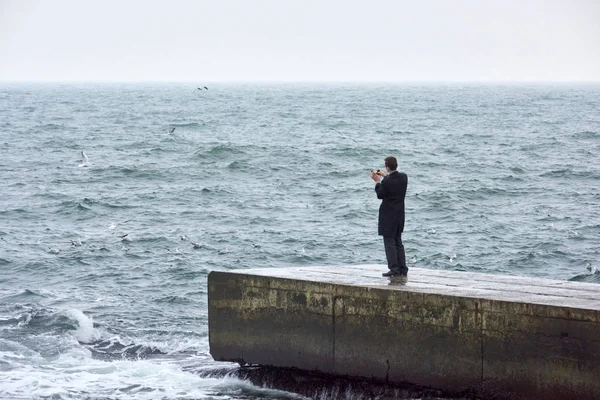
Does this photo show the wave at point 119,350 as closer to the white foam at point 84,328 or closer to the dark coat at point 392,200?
the white foam at point 84,328

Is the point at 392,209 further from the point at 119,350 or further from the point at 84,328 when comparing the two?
the point at 84,328

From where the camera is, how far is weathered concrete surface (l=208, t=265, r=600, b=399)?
33.7ft

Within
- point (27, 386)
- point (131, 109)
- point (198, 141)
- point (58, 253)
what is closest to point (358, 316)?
point (27, 386)

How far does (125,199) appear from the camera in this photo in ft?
104

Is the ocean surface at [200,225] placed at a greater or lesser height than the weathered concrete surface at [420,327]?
lesser

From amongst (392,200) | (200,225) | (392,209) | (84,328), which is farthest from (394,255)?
(200,225)

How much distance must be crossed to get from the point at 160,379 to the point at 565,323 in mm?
5255

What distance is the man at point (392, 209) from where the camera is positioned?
12055 millimetres

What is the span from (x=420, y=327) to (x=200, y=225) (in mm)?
16437

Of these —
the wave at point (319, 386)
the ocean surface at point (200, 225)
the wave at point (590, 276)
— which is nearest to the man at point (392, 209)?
the wave at point (319, 386)

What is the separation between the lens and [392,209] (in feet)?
40.1

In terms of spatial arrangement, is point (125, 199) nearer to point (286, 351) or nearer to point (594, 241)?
point (594, 241)

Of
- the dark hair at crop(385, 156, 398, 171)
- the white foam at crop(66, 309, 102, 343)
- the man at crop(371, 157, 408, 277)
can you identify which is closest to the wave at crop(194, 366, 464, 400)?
the man at crop(371, 157, 408, 277)

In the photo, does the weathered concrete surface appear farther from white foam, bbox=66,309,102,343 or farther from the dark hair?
white foam, bbox=66,309,102,343
